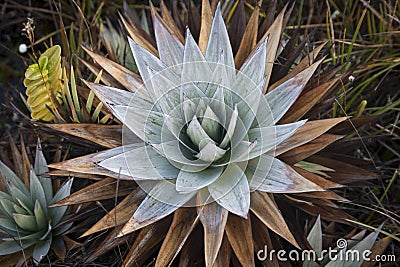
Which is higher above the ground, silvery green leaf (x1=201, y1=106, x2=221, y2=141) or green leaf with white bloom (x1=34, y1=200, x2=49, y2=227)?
silvery green leaf (x1=201, y1=106, x2=221, y2=141)

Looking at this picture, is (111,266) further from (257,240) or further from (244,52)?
(244,52)

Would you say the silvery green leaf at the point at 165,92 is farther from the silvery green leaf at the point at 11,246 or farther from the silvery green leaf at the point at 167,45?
the silvery green leaf at the point at 11,246

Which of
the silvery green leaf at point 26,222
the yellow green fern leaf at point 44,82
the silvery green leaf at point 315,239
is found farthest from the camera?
the yellow green fern leaf at point 44,82

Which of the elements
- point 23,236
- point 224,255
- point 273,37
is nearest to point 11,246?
point 23,236

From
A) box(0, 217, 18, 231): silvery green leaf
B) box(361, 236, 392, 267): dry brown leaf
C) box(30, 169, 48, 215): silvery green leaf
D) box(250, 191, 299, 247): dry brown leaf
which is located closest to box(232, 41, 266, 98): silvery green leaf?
box(250, 191, 299, 247): dry brown leaf

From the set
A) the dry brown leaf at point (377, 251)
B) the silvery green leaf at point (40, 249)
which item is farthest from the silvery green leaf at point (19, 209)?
the dry brown leaf at point (377, 251)

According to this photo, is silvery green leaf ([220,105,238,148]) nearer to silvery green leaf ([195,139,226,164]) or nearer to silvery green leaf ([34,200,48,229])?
silvery green leaf ([195,139,226,164])
